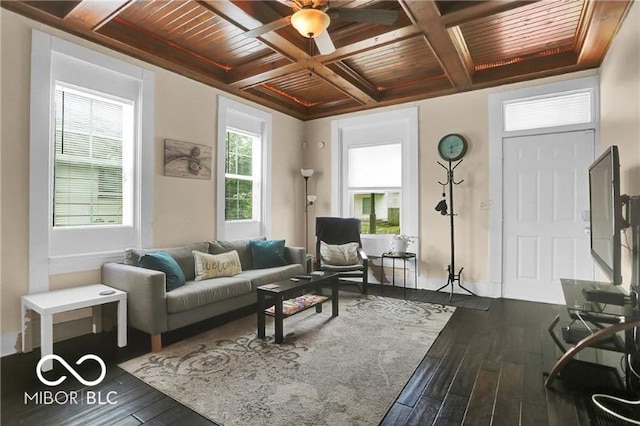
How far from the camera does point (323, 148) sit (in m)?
5.73

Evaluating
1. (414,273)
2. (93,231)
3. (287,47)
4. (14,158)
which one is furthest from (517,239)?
(14,158)

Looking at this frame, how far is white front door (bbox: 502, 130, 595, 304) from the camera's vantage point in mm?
3857

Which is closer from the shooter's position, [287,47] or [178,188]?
[287,47]

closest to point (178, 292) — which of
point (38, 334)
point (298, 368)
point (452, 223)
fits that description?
point (38, 334)

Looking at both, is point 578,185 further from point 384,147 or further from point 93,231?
point 93,231

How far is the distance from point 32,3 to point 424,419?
413cm

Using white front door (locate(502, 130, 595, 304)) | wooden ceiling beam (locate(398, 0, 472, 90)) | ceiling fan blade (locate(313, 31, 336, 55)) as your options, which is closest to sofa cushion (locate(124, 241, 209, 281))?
ceiling fan blade (locate(313, 31, 336, 55))

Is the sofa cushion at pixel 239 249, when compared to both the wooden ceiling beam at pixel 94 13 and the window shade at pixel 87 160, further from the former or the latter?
the wooden ceiling beam at pixel 94 13

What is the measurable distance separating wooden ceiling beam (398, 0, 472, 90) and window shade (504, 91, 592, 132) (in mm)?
689

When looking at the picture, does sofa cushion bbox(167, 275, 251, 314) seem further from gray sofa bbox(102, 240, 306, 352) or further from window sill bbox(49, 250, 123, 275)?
window sill bbox(49, 250, 123, 275)

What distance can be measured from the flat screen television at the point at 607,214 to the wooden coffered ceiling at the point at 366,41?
137cm

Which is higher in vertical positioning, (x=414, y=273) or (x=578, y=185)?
(x=578, y=185)

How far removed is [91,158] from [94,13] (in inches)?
50.2

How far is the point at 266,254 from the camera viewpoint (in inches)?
167
